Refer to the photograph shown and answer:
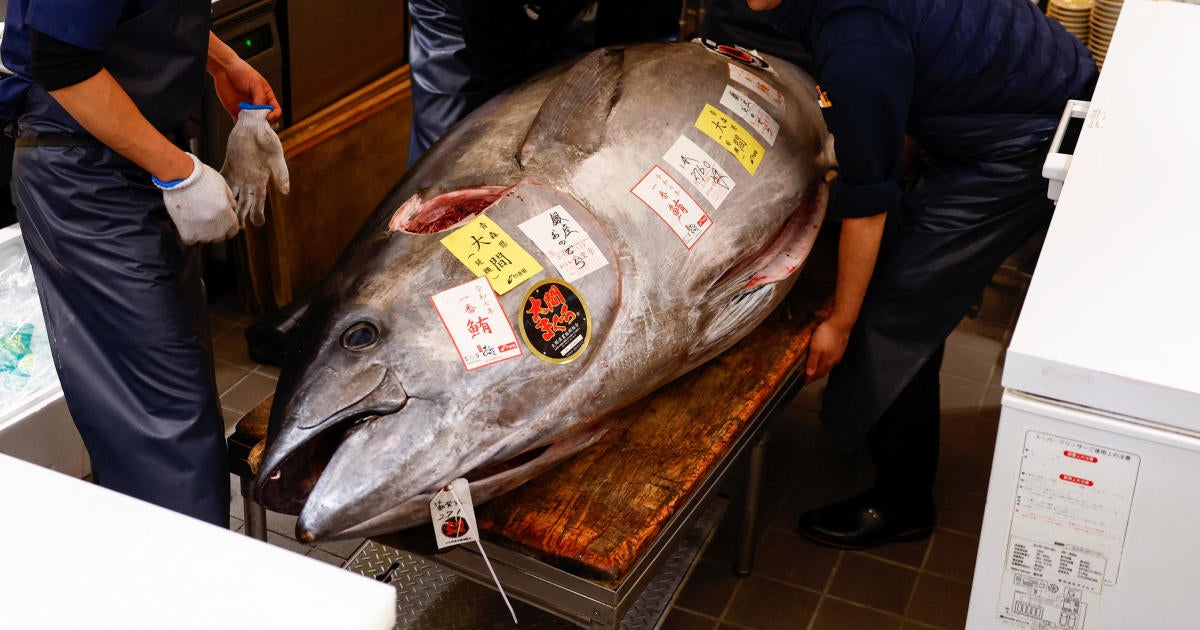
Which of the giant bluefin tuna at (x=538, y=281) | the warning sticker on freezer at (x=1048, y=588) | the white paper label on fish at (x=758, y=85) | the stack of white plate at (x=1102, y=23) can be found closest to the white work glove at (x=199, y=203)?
the giant bluefin tuna at (x=538, y=281)

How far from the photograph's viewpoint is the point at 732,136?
7.96 ft

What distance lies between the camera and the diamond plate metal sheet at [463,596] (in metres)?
2.53

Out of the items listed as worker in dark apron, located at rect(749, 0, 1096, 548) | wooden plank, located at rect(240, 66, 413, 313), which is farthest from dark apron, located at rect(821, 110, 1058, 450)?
wooden plank, located at rect(240, 66, 413, 313)

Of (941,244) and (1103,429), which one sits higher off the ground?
(1103,429)

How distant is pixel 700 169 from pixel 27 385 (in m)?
1.81

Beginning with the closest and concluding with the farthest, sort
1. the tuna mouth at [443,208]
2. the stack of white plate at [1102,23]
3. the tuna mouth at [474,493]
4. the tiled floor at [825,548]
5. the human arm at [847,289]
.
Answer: the tuna mouth at [474,493]
the tuna mouth at [443,208]
the human arm at [847,289]
the tiled floor at [825,548]
the stack of white plate at [1102,23]

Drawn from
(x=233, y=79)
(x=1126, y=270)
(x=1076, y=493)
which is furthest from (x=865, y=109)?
(x=233, y=79)

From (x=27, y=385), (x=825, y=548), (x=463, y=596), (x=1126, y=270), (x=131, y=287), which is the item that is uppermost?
(x=1126, y=270)

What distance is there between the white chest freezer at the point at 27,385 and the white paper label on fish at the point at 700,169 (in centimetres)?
167

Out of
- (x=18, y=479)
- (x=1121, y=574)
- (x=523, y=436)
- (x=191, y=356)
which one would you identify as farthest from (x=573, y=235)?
(x=18, y=479)

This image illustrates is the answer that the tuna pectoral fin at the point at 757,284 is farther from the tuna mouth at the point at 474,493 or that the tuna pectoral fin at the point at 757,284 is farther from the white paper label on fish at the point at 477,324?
the white paper label on fish at the point at 477,324

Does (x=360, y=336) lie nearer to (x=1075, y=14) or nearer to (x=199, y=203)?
(x=199, y=203)

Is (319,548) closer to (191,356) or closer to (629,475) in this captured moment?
(191,356)

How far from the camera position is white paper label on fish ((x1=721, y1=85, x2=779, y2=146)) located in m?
2.48
